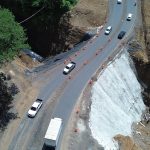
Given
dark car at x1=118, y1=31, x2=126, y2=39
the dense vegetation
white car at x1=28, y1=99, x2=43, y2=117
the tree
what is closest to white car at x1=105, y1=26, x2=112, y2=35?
dark car at x1=118, y1=31, x2=126, y2=39

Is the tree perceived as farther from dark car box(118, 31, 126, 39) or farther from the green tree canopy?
dark car box(118, 31, 126, 39)

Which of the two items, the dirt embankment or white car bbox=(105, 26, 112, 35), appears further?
white car bbox=(105, 26, 112, 35)

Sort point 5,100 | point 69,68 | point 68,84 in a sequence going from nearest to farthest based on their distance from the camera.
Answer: point 5,100 → point 68,84 → point 69,68

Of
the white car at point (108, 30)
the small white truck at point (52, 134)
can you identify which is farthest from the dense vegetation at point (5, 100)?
the white car at point (108, 30)

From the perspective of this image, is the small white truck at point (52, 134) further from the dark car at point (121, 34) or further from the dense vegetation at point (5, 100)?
the dark car at point (121, 34)

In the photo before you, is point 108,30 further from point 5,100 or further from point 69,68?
point 5,100

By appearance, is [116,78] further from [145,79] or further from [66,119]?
[66,119]

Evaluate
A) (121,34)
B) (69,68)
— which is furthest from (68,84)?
(121,34)
